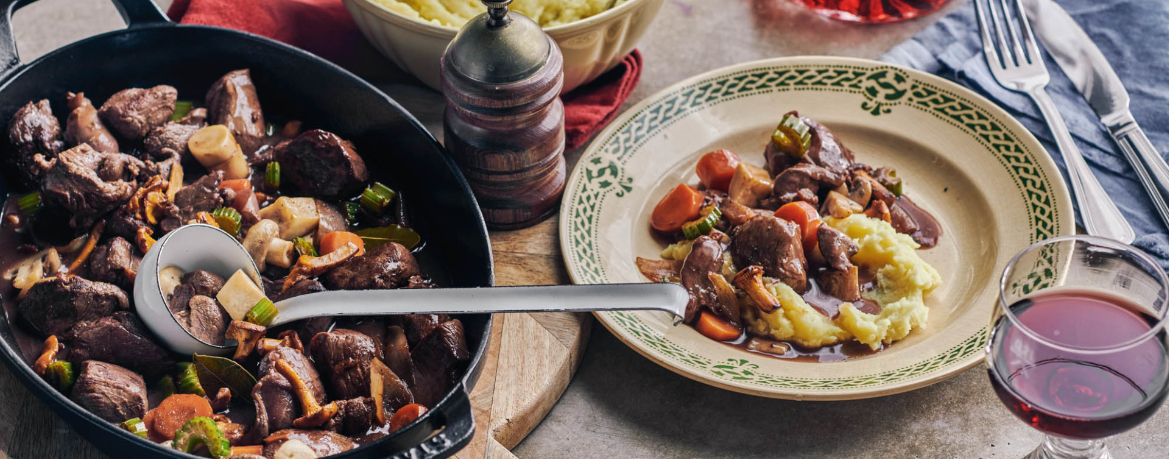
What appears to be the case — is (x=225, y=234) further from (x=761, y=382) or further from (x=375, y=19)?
(x=761, y=382)

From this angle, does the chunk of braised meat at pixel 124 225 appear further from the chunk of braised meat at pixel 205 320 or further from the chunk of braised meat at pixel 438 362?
the chunk of braised meat at pixel 438 362

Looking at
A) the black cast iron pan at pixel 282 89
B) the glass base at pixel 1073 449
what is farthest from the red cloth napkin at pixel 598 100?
the glass base at pixel 1073 449

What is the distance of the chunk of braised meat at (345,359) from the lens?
255cm

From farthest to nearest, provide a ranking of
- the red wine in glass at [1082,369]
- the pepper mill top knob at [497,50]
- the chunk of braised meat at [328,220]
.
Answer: the chunk of braised meat at [328,220] < the pepper mill top knob at [497,50] < the red wine in glass at [1082,369]

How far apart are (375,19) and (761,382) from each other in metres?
1.87

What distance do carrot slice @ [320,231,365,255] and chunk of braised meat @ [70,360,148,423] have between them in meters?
0.71

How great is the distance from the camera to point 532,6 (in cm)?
343

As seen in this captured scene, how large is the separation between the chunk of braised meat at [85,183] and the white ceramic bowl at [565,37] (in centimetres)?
97

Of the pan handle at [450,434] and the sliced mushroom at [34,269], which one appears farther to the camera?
the sliced mushroom at [34,269]

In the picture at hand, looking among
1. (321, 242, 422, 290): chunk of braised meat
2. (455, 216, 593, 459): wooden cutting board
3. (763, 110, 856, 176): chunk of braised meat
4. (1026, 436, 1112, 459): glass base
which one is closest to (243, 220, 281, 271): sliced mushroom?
(321, 242, 422, 290): chunk of braised meat

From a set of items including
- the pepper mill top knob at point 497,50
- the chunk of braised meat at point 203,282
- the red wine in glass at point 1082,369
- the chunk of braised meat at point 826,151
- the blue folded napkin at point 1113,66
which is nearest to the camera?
the red wine in glass at point 1082,369

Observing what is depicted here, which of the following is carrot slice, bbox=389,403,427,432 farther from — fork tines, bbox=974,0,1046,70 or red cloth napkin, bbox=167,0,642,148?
fork tines, bbox=974,0,1046,70

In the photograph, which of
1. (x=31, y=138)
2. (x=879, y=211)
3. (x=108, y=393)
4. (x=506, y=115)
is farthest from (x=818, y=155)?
(x=31, y=138)

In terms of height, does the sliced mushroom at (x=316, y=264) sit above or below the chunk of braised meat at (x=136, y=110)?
below
